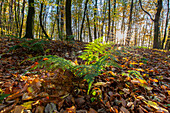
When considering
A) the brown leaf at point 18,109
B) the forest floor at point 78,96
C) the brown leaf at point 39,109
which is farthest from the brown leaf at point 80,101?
the brown leaf at point 18,109

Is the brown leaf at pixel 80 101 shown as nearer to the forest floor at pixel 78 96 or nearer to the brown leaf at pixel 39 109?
the forest floor at pixel 78 96

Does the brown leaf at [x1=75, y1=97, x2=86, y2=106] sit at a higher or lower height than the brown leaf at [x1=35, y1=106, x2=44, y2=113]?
lower

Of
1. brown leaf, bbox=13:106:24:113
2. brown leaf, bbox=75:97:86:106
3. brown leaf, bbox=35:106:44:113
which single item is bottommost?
brown leaf, bbox=75:97:86:106

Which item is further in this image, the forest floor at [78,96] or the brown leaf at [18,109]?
the forest floor at [78,96]

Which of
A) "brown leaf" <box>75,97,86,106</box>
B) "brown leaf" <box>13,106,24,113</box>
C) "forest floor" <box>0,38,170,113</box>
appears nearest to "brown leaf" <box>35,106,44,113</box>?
"forest floor" <box>0,38,170,113</box>

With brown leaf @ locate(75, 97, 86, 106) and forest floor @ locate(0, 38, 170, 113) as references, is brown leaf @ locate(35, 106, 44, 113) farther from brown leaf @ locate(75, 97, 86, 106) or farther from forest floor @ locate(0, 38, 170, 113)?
brown leaf @ locate(75, 97, 86, 106)

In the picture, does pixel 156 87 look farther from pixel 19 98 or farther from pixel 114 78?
pixel 19 98

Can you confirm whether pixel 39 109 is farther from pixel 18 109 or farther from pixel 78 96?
pixel 78 96

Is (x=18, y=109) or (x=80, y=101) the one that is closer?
(x=18, y=109)

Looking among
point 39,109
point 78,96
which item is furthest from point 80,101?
point 39,109

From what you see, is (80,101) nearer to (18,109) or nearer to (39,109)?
(39,109)

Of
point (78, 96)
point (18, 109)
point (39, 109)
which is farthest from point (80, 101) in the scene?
point (18, 109)

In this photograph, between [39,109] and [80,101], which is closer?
[39,109]

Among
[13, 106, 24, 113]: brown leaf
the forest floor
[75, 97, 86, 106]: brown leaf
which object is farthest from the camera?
[75, 97, 86, 106]: brown leaf
